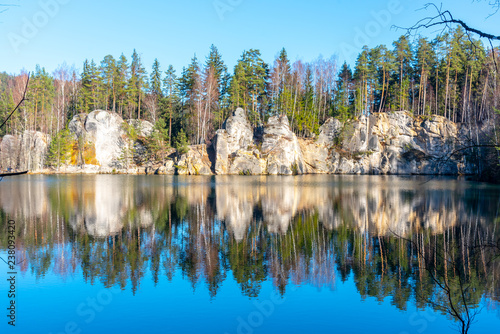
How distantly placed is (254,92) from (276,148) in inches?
589

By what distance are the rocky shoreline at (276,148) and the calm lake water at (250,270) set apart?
42871 millimetres

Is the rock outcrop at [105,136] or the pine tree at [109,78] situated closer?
the rock outcrop at [105,136]

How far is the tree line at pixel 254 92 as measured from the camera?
236 feet

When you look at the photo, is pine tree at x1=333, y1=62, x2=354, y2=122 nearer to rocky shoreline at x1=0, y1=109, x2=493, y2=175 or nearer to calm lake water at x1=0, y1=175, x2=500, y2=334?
rocky shoreline at x1=0, y1=109, x2=493, y2=175

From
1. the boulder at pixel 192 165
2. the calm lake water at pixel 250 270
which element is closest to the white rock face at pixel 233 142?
the boulder at pixel 192 165

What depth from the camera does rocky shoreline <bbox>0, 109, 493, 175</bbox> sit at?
218ft

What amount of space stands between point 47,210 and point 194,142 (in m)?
52.1

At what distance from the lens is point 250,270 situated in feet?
41.3

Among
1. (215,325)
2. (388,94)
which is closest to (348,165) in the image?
(388,94)

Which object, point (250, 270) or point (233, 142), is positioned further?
point (233, 142)

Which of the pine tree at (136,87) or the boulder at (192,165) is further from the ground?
the pine tree at (136,87)

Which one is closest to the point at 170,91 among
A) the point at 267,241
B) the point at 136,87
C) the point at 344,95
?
the point at 136,87

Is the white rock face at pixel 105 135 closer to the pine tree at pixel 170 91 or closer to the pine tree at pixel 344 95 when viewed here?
the pine tree at pixel 170 91

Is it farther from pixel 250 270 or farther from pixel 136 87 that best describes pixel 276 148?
pixel 250 270
